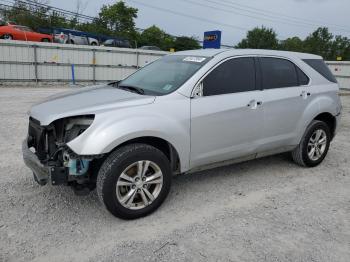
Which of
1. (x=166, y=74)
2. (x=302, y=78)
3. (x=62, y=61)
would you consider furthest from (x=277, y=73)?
(x=62, y=61)

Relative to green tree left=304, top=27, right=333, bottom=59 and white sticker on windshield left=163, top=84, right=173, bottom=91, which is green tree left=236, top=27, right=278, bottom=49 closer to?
green tree left=304, top=27, right=333, bottom=59

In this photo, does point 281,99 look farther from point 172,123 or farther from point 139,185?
point 139,185

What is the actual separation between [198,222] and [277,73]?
2.40 m

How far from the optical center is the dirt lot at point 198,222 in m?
2.92

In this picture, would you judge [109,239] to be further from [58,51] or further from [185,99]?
[58,51]

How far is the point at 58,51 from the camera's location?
55.2ft

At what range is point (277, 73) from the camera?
461 centimetres

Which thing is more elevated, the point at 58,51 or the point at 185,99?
the point at 58,51

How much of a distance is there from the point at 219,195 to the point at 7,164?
3.06 meters

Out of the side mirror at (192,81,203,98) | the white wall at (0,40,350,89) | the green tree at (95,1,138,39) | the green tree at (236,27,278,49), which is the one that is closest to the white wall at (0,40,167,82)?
the white wall at (0,40,350,89)

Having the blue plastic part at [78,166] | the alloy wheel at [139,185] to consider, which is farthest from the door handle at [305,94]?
the blue plastic part at [78,166]

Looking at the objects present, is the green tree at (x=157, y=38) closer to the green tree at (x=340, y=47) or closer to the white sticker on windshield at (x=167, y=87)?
the green tree at (x=340, y=47)

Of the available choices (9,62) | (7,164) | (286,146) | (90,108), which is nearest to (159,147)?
(90,108)

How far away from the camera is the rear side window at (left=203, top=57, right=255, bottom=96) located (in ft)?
12.8
